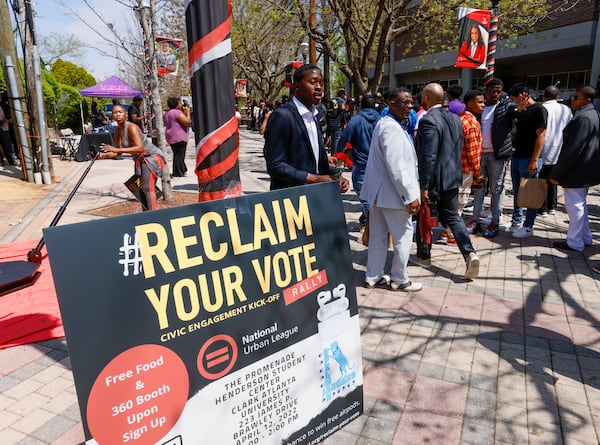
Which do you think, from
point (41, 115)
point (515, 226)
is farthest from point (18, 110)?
point (515, 226)

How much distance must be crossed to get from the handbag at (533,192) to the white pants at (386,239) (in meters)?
2.63

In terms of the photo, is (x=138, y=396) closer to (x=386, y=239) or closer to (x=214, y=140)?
(x=214, y=140)

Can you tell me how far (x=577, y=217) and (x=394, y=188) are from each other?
10.3ft

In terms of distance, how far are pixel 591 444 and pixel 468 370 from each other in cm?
88

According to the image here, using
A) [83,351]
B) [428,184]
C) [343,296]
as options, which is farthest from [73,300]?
[428,184]

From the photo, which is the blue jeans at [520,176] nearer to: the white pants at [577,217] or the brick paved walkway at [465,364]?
the white pants at [577,217]

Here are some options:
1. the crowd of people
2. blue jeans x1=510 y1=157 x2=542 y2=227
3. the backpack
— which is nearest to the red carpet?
the crowd of people

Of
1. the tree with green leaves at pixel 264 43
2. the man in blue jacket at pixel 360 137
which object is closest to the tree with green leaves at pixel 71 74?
the tree with green leaves at pixel 264 43

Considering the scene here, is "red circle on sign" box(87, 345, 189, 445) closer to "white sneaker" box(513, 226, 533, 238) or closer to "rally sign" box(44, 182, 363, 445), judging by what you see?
"rally sign" box(44, 182, 363, 445)

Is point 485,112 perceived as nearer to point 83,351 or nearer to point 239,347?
point 239,347

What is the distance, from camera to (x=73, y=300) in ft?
5.06

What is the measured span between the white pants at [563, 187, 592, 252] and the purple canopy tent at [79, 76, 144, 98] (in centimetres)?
1924

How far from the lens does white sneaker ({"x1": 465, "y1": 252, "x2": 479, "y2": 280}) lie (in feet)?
15.9

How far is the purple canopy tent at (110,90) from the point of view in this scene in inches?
814
